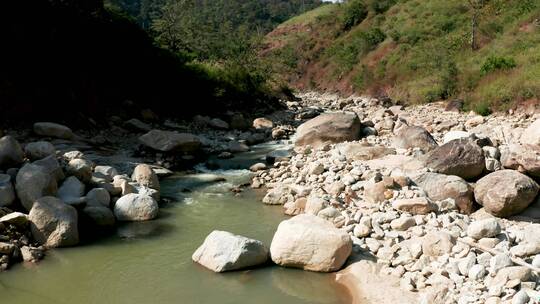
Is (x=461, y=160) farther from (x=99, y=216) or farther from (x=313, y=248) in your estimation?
(x=99, y=216)

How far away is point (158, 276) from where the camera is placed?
9.59 meters

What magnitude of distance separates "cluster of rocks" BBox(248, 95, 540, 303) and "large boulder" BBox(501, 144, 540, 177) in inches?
1.0

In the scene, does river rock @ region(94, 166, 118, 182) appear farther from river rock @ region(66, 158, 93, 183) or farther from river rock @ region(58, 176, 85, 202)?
river rock @ region(58, 176, 85, 202)

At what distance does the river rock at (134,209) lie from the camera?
12719mm

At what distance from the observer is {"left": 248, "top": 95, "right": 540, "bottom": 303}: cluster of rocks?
850 centimetres

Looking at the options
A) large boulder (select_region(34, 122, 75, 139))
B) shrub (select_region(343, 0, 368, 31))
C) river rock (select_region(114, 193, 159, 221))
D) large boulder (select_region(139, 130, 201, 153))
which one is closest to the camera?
river rock (select_region(114, 193, 159, 221))

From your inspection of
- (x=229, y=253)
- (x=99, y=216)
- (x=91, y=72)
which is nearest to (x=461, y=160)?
(x=229, y=253)

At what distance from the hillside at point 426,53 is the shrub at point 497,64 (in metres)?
0.05

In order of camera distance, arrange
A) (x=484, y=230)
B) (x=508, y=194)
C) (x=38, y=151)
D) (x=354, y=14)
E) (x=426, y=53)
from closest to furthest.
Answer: (x=484, y=230) → (x=508, y=194) → (x=38, y=151) → (x=426, y=53) → (x=354, y=14)

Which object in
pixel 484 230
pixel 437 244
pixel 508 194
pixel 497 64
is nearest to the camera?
pixel 437 244

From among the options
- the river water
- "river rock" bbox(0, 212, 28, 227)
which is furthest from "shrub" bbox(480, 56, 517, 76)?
"river rock" bbox(0, 212, 28, 227)

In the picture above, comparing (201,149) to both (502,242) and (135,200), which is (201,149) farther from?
(502,242)

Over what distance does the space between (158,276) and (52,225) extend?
2.96m

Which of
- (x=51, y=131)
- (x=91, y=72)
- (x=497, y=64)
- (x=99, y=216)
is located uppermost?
(x=91, y=72)
